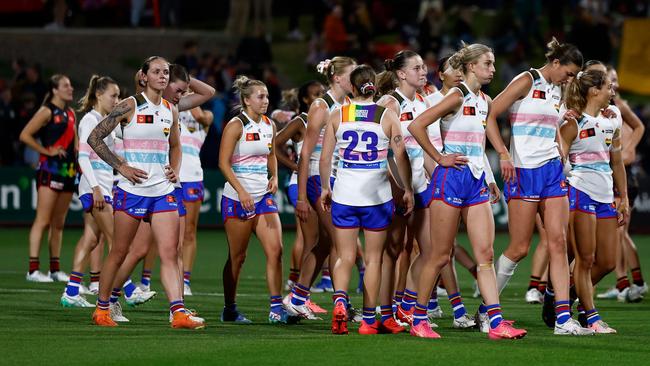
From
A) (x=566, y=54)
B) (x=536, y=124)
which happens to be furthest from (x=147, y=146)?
(x=566, y=54)

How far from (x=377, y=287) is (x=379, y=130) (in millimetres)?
1309

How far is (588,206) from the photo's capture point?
39.0ft

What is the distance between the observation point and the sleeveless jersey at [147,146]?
37.5 feet

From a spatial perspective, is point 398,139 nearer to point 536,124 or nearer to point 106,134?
point 536,124

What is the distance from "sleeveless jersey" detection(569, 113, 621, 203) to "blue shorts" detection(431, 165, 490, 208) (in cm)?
160

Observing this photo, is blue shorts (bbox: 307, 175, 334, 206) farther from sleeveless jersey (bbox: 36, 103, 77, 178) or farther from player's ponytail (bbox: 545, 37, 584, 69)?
sleeveless jersey (bbox: 36, 103, 77, 178)

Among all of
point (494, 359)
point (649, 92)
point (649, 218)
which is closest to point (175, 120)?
point (494, 359)

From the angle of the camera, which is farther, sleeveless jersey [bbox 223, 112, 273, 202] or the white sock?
sleeveless jersey [bbox 223, 112, 273, 202]

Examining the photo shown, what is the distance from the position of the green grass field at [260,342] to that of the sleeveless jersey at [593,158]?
130 centimetres

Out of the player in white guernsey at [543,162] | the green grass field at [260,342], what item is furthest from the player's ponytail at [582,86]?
the green grass field at [260,342]

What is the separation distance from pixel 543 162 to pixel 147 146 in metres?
3.44

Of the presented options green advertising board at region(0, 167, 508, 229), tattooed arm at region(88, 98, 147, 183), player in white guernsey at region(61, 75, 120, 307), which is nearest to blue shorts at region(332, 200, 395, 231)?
tattooed arm at region(88, 98, 147, 183)

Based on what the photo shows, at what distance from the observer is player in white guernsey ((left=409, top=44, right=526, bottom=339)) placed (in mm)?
10688

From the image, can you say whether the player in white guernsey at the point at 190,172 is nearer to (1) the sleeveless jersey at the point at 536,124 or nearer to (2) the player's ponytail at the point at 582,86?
(2) the player's ponytail at the point at 582,86
